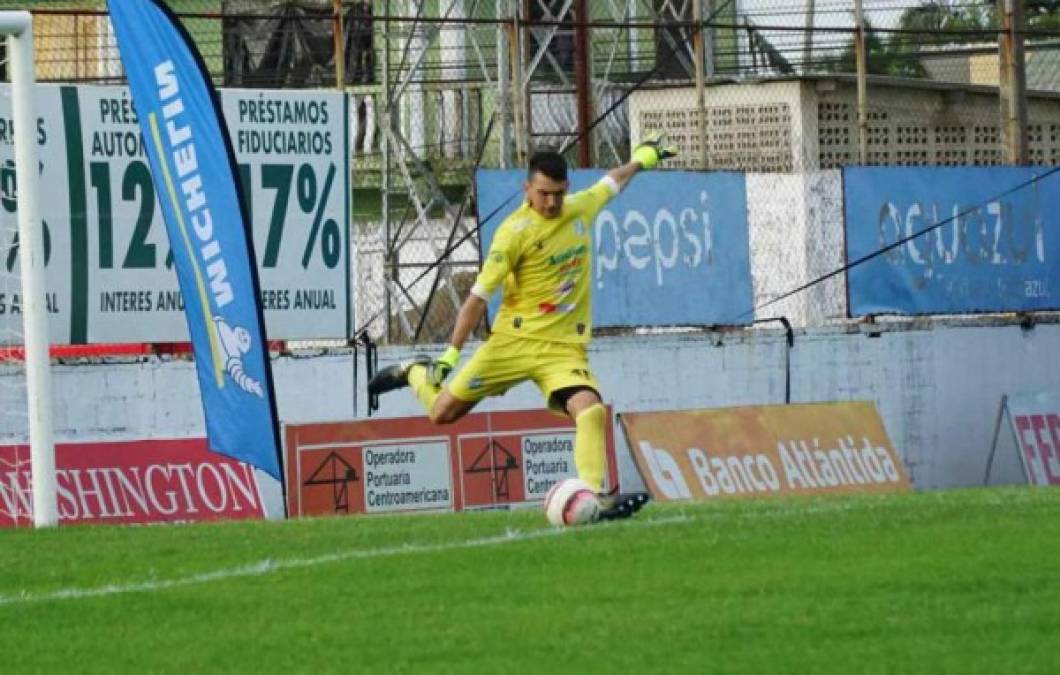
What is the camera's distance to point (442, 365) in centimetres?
1378

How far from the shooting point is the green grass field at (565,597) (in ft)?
28.6

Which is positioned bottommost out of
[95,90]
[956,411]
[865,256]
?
[956,411]

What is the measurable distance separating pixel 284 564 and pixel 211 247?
207 inches

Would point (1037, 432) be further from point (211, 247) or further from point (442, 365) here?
point (442, 365)

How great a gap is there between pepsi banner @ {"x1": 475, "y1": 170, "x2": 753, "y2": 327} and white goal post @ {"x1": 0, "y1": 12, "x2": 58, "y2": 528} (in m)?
6.92

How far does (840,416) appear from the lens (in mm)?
23203

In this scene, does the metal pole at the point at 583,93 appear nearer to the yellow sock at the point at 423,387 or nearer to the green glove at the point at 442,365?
the yellow sock at the point at 423,387

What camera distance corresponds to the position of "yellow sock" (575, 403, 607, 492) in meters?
13.0

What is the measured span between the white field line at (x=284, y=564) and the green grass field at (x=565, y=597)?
25 millimetres

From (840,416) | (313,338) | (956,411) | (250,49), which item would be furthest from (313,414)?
(250,49)

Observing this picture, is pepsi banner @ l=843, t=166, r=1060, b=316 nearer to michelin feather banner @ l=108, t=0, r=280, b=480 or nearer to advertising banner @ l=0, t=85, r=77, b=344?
advertising banner @ l=0, t=85, r=77, b=344

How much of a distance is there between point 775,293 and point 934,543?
44.2ft

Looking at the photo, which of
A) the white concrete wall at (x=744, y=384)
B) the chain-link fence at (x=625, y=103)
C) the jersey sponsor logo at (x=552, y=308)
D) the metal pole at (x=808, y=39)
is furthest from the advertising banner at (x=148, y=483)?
the metal pole at (x=808, y=39)

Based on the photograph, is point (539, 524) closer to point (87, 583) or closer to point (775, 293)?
point (87, 583)
